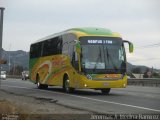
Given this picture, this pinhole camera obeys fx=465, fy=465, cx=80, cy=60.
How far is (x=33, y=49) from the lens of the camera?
33938mm

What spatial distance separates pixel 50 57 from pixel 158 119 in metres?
A: 17.1

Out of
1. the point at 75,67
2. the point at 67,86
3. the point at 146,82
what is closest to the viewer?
the point at 75,67

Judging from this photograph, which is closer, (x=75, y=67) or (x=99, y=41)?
(x=99, y=41)

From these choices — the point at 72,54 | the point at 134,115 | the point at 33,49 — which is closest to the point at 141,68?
the point at 33,49

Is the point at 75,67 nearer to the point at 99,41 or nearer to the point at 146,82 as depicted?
the point at 99,41

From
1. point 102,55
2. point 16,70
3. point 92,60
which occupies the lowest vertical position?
point 92,60

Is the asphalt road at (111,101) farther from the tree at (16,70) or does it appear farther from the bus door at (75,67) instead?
the tree at (16,70)

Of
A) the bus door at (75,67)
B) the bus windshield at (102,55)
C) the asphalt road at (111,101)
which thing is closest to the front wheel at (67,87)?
the asphalt road at (111,101)

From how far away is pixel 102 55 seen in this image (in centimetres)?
2317

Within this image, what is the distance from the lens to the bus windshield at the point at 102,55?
23031 mm

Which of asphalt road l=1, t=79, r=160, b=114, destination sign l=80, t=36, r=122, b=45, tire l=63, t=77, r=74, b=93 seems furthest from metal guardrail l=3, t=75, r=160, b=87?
destination sign l=80, t=36, r=122, b=45

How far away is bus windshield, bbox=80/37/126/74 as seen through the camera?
23.0 metres

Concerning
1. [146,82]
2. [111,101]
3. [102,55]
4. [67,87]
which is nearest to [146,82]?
[146,82]

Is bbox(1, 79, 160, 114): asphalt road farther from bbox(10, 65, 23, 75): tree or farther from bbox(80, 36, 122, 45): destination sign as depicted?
bbox(10, 65, 23, 75): tree
